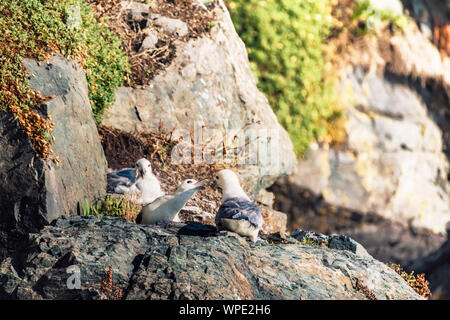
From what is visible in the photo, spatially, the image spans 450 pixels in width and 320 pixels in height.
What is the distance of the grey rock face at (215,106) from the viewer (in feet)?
25.8

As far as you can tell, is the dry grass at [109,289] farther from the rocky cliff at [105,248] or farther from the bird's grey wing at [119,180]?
the bird's grey wing at [119,180]

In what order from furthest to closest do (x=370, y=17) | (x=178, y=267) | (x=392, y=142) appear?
(x=370, y=17), (x=392, y=142), (x=178, y=267)

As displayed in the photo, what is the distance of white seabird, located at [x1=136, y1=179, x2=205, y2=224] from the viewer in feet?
19.3

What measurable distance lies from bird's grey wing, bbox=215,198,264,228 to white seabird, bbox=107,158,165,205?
1292mm

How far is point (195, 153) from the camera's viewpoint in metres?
8.09

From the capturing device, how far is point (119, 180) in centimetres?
665

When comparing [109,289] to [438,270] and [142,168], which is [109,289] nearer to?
[142,168]

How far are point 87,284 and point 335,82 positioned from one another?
7164 millimetres

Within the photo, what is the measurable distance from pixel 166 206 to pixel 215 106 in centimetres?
270

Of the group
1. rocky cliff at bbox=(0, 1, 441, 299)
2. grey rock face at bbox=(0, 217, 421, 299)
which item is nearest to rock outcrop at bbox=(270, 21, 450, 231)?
rocky cliff at bbox=(0, 1, 441, 299)

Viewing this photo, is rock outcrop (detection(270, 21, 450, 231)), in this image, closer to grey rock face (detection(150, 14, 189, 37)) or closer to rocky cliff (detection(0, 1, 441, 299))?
grey rock face (detection(150, 14, 189, 37))

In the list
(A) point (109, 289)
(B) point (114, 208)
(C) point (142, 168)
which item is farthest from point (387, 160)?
(A) point (109, 289)

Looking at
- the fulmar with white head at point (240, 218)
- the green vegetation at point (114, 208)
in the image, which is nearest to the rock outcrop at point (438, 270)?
the fulmar with white head at point (240, 218)

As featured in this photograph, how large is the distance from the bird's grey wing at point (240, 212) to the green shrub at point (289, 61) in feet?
15.4
